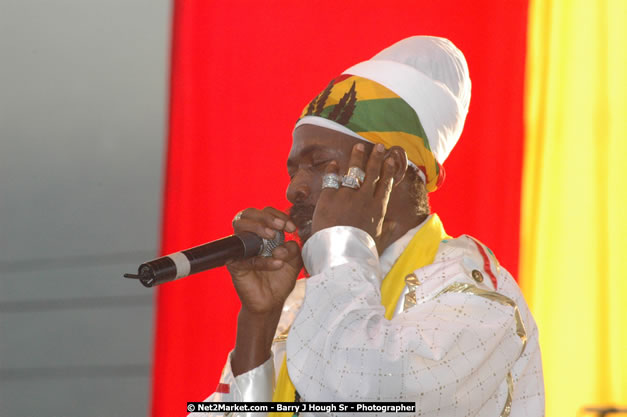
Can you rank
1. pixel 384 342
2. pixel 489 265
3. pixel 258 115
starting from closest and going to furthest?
pixel 384 342
pixel 489 265
pixel 258 115

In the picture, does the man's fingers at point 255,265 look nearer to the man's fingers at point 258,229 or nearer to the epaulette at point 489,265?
the man's fingers at point 258,229

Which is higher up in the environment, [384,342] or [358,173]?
[358,173]

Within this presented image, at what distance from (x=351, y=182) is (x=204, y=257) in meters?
0.33

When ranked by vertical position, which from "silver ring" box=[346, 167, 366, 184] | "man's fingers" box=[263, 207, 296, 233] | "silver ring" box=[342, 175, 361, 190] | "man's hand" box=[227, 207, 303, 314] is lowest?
"man's hand" box=[227, 207, 303, 314]

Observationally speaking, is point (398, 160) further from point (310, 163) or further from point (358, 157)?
point (310, 163)

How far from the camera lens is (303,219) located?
1718mm

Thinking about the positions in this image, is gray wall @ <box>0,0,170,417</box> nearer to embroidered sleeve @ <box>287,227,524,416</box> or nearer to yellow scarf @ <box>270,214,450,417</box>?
yellow scarf @ <box>270,214,450,417</box>

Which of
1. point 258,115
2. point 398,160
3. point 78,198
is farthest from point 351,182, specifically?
point 78,198

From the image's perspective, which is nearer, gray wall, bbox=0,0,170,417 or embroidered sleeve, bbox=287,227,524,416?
embroidered sleeve, bbox=287,227,524,416

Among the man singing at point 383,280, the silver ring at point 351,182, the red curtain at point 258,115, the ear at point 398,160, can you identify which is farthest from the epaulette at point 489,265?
the red curtain at point 258,115

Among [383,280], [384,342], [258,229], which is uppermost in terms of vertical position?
[258,229]

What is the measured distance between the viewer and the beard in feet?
5.62

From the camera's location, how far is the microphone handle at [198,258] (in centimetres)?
144

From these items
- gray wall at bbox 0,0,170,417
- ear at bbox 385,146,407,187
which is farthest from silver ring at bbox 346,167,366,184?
gray wall at bbox 0,0,170,417
